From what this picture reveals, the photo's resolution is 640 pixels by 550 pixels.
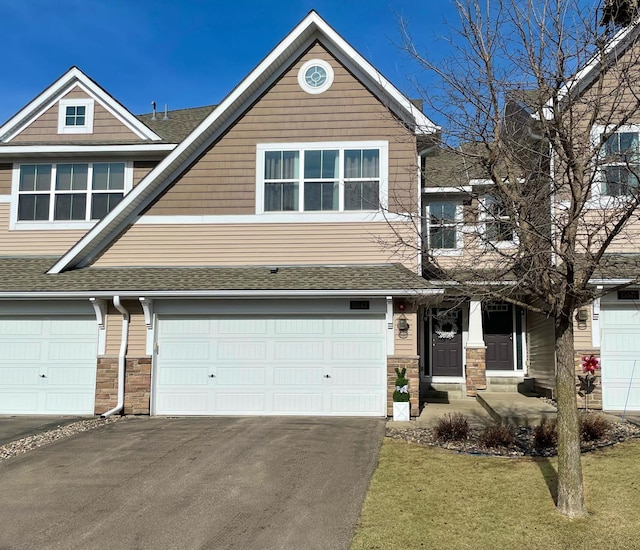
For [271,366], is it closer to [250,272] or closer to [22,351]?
[250,272]

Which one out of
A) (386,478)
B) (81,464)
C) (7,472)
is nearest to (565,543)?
(386,478)

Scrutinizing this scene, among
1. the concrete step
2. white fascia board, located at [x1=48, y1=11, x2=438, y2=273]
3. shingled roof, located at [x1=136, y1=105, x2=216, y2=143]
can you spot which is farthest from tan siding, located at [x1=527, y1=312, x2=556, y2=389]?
shingled roof, located at [x1=136, y1=105, x2=216, y2=143]

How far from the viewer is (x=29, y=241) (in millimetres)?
14461

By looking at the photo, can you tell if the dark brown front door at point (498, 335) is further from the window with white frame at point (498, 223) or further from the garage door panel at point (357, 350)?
the window with white frame at point (498, 223)

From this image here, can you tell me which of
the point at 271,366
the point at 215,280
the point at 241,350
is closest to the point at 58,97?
the point at 215,280

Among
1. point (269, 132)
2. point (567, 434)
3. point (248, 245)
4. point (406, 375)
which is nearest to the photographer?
point (567, 434)

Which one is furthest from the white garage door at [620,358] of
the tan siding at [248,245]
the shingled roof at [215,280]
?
the tan siding at [248,245]

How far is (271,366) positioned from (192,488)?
512 cm

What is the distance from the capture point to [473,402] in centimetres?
1433

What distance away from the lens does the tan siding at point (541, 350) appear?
13.4 m

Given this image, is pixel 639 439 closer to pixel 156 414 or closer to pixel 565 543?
pixel 565 543

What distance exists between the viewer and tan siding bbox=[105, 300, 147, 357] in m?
12.2

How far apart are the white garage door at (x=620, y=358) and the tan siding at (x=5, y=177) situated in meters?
14.6

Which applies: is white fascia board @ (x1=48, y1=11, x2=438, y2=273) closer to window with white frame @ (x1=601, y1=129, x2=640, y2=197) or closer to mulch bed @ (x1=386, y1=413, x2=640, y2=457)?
Answer: window with white frame @ (x1=601, y1=129, x2=640, y2=197)
